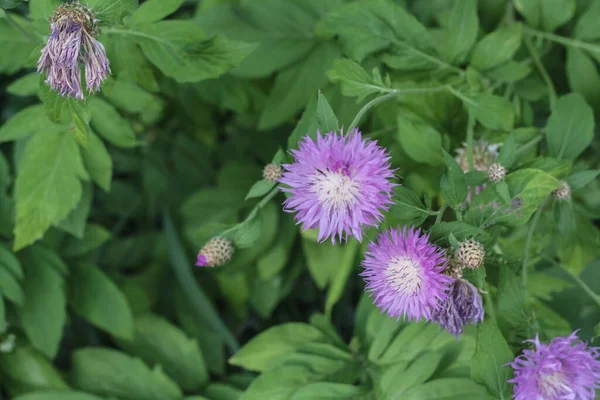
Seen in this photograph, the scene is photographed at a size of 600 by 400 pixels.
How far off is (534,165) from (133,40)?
Answer: 2.21ft

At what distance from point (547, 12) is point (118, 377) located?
1248mm

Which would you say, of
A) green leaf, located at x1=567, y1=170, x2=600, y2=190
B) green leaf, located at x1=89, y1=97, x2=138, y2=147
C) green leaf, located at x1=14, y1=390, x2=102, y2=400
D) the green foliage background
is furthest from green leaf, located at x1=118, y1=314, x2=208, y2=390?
green leaf, located at x1=567, y1=170, x2=600, y2=190

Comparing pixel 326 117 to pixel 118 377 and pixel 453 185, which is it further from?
pixel 118 377

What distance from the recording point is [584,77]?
1217 millimetres

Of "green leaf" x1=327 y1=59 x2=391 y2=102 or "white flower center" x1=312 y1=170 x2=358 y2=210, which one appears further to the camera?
"green leaf" x1=327 y1=59 x2=391 y2=102

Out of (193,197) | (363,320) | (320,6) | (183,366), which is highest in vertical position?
(320,6)

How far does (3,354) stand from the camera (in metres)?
1.45

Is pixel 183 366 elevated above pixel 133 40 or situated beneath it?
situated beneath

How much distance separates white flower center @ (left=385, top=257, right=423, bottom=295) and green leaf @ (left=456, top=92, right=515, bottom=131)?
0.34 metres

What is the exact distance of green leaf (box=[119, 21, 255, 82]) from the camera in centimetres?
99

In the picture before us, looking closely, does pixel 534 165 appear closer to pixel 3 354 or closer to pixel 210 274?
pixel 210 274

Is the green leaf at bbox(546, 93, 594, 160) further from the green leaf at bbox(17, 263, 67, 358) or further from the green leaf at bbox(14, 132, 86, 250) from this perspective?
the green leaf at bbox(17, 263, 67, 358)

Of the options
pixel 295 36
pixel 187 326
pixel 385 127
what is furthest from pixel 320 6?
pixel 187 326

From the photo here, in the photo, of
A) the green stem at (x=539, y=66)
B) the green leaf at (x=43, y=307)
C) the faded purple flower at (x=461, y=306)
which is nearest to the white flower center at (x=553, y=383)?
the faded purple flower at (x=461, y=306)
